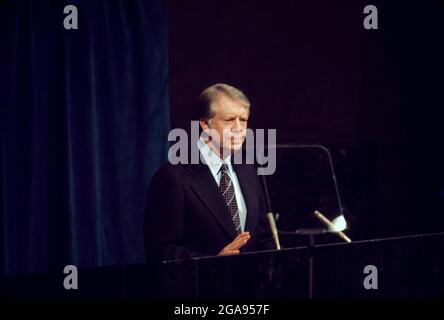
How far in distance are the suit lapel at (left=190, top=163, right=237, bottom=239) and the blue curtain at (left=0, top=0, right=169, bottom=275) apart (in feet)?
3.58

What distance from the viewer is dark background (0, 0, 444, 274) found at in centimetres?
298

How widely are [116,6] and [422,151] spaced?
1899 mm

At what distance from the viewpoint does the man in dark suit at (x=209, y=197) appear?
2.06 meters

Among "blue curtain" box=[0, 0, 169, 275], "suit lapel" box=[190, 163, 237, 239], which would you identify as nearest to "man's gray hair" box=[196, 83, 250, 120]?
"suit lapel" box=[190, 163, 237, 239]

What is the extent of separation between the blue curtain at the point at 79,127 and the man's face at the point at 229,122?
111cm

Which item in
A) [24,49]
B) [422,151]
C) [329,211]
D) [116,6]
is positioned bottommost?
[329,211]

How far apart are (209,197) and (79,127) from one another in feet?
3.95

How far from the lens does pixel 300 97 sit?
360 cm

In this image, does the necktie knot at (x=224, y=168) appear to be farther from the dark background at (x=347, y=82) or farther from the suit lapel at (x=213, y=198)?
the dark background at (x=347, y=82)

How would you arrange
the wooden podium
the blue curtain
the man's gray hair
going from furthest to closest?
the blue curtain < the man's gray hair < the wooden podium

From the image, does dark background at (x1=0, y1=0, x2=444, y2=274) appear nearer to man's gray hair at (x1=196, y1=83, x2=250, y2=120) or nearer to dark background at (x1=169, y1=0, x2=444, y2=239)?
dark background at (x1=169, y1=0, x2=444, y2=239)
